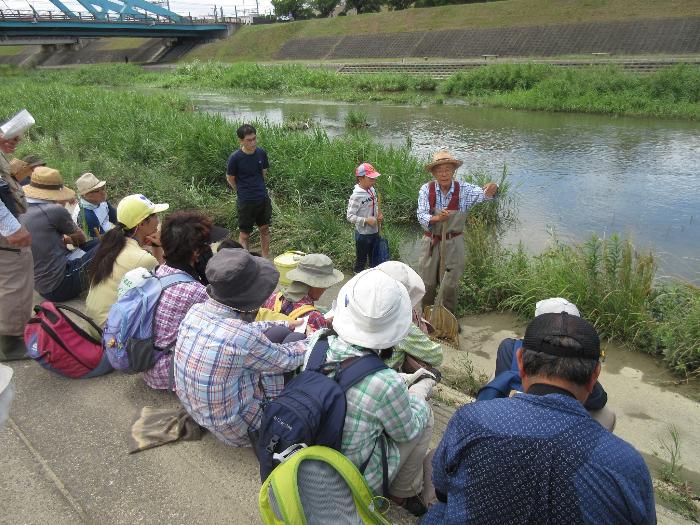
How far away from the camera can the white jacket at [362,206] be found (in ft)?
16.2

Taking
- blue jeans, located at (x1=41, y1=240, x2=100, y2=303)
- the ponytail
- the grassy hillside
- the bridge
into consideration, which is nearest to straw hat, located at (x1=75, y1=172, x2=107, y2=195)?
blue jeans, located at (x1=41, y1=240, x2=100, y2=303)

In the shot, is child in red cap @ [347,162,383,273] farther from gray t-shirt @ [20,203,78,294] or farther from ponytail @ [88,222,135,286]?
gray t-shirt @ [20,203,78,294]

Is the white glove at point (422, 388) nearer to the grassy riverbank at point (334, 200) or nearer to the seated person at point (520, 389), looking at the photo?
the seated person at point (520, 389)

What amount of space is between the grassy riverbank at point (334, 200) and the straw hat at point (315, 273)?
2435mm

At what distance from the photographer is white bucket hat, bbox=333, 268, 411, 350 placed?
74.7 inches

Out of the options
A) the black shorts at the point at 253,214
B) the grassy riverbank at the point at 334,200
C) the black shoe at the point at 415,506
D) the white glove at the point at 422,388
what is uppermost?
the white glove at the point at 422,388

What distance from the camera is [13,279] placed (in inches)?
Answer: 129

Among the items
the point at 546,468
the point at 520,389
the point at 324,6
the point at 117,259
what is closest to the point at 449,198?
the point at 520,389

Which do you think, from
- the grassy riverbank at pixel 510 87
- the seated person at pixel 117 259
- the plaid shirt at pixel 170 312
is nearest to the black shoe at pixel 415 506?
the plaid shirt at pixel 170 312

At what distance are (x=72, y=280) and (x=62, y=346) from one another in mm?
1351

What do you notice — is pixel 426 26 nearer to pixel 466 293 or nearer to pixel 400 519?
pixel 466 293

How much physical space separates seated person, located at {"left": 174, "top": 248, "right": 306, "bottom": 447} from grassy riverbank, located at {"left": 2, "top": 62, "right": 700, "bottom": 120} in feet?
59.2

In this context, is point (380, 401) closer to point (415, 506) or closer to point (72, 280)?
point (415, 506)

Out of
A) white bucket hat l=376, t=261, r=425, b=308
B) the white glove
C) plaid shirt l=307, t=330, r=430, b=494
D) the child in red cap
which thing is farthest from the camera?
the child in red cap
